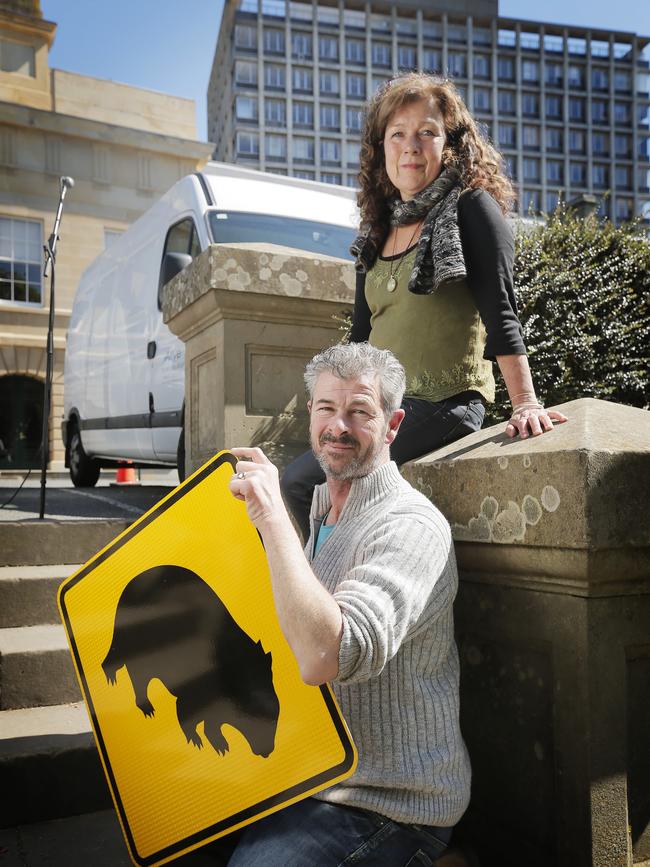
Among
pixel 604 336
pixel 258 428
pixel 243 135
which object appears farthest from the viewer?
pixel 243 135

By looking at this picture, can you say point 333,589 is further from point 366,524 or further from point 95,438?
point 95,438

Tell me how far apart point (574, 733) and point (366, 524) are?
564mm

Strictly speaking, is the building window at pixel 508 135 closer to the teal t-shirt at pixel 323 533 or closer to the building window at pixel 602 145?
the building window at pixel 602 145

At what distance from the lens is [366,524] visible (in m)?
1.72

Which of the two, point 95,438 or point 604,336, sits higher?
point 604,336

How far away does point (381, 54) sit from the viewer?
70688 mm

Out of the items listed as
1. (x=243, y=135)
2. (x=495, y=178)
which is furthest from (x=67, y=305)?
(x=243, y=135)

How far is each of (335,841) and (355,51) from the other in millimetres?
75313

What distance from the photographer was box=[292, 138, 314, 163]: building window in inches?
2667

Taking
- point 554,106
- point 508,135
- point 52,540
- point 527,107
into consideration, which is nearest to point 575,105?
point 554,106

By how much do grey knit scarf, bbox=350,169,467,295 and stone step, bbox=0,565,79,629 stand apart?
75.1 inches

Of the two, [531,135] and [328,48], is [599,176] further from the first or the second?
[328,48]

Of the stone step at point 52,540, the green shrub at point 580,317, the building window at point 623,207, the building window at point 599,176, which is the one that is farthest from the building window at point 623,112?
the stone step at point 52,540

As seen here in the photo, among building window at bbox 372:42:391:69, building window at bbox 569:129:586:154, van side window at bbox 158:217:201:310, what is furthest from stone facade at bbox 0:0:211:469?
building window at bbox 569:129:586:154
